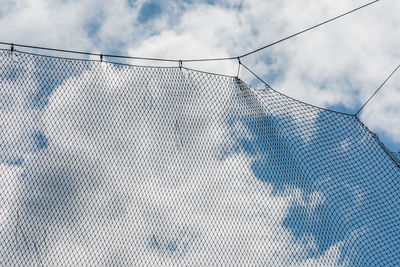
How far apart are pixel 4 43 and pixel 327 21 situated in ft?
15.9

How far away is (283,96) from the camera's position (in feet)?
25.5

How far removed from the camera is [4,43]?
677 centimetres

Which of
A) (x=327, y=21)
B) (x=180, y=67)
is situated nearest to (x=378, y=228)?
(x=327, y=21)

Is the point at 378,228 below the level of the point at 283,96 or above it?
below

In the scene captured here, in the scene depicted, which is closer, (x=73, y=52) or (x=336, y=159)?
(x=73, y=52)

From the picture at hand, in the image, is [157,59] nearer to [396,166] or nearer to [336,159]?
[336,159]

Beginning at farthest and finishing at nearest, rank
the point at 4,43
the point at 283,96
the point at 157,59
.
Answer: the point at 283,96 → the point at 157,59 → the point at 4,43

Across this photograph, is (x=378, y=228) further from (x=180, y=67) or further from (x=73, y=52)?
(x=73, y=52)

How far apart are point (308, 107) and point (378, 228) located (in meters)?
2.33

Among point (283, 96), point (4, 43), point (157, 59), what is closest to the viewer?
point (4, 43)

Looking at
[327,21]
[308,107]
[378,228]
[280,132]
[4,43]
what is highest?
[327,21]

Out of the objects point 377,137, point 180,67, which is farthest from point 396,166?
point 180,67

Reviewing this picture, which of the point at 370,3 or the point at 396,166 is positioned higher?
the point at 370,3

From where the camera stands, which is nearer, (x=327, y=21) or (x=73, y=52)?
(x=73, y=52)
